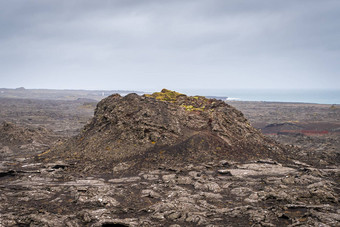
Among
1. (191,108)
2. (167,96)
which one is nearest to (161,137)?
(191,108)

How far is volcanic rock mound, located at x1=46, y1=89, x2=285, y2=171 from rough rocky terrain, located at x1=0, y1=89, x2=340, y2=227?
11 centimetres

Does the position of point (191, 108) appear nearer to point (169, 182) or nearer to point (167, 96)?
point (167, 96)

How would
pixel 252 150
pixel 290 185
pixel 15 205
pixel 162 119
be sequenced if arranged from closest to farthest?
pixel 15 205
pixel 290 185
pixel 252 150
pixel 162 119

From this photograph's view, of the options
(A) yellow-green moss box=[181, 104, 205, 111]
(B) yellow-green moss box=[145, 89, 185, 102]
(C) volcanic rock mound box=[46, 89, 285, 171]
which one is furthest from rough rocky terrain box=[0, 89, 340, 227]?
(B) yellow-green moss box=[145, 89, 185, 102]

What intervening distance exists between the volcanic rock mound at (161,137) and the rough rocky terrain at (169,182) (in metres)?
0.11

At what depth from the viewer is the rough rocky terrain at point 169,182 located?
12.1 meters

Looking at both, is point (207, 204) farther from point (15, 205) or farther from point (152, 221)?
point (15, 205)

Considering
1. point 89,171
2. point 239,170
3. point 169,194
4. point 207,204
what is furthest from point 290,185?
point 89,171

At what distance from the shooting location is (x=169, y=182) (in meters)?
17.1

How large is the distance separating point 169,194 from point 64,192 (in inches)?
234

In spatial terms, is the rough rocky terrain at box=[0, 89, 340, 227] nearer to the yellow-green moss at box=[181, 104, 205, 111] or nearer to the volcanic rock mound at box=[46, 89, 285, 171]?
the volcanic rock mound at box=[46, 89, 285, 171]

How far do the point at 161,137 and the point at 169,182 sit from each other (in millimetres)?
6549

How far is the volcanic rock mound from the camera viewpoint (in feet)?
70.3

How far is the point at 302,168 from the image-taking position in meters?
19.8
